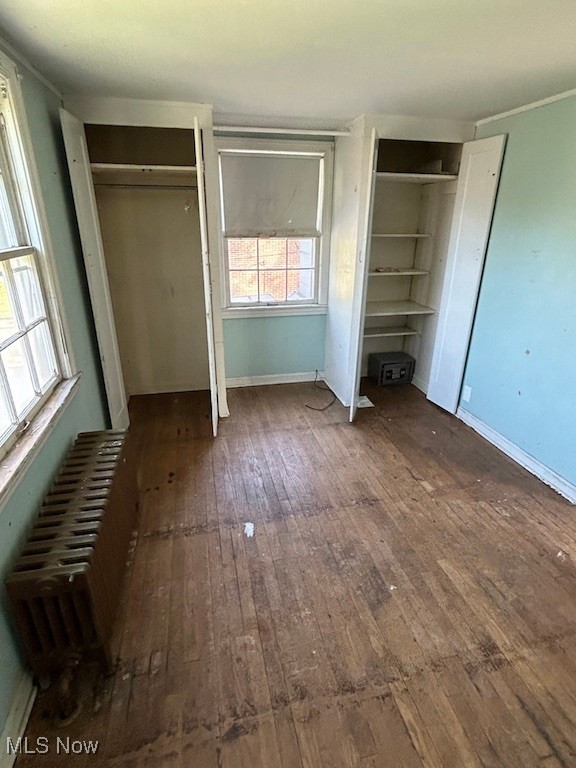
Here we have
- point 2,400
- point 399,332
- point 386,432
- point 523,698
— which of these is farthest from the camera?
point 399,332

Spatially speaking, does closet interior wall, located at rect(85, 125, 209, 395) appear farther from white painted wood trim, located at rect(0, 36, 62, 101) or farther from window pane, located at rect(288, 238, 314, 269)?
window pane, located at rect(288, 238, 314, 269)

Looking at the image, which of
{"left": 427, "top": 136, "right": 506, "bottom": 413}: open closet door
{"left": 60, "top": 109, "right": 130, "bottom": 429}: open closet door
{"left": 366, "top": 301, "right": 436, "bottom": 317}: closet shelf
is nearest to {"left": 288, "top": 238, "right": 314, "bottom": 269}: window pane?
{"left": 366, "top": 301, "right": 436, "bottom": 317}: closet shelf

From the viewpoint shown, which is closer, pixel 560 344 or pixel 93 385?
pixel 560 344

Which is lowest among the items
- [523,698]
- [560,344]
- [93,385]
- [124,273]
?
[523,698]

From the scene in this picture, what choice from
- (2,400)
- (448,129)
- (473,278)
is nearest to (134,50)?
(2,400)

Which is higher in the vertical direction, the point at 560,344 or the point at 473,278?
the point at 473,278

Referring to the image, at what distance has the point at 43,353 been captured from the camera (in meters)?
2.17

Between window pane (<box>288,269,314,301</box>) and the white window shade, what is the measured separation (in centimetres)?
36

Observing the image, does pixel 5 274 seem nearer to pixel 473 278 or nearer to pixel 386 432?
pixel 386 432

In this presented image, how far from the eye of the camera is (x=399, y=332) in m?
4.06

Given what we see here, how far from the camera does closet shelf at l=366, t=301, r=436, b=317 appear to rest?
12.6 feet

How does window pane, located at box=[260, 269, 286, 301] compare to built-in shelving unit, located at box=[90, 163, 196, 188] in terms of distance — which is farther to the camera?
window pane, located at box=[260, 269, 286, 301]

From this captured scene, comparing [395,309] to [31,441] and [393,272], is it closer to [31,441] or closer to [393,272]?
[393,272]

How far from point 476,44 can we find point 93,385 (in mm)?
2884
